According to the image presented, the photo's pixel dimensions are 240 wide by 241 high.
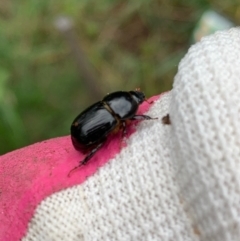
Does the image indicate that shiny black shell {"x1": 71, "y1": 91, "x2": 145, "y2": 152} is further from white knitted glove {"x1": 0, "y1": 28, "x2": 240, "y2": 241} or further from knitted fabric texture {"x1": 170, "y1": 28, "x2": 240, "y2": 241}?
knitted fabric texture {"x1": 170, "y1": 28, "x2": 240, "y2": 241}

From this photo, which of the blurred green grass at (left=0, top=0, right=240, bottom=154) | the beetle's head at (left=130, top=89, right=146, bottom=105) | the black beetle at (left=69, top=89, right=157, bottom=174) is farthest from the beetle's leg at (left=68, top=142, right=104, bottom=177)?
the blurred green grass at (left=0, top=0, right=240, bottom=154)

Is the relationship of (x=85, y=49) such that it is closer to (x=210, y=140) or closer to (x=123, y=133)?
(x=123, y=133)

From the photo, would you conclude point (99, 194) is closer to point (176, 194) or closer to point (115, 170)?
point (115, 170)

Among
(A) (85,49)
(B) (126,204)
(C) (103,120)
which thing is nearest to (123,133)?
(C) (103,120)

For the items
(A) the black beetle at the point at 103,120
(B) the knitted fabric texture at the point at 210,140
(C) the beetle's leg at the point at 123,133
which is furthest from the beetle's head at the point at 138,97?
(B) the knitted fabric texture at the point at 210,140

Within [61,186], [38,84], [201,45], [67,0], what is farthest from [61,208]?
[67,0]

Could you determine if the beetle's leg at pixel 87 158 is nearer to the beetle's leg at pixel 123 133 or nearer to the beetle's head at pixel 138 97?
the beetle's leg at pixel 123 133
